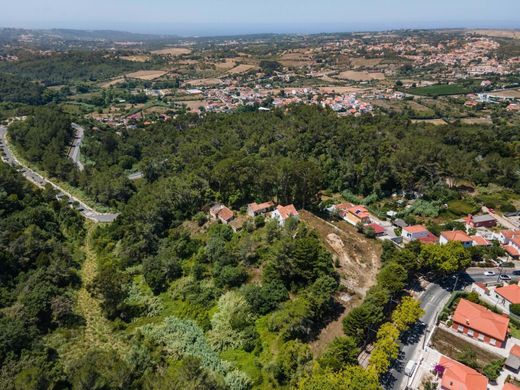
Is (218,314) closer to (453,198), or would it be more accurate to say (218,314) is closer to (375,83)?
(453,198)

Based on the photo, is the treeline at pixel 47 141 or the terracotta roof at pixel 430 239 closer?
the terracotta roof at pixel 430 239

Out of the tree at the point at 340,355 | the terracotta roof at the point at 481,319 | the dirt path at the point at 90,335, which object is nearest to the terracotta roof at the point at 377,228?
the terracotta roof at the point at 481,319

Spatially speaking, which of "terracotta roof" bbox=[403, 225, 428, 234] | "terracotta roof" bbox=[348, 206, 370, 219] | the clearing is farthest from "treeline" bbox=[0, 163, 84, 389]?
"terracotta roof" bbox=[403, 225, 428, 234]

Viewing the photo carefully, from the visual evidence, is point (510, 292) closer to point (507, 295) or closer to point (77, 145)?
point (507, 295)

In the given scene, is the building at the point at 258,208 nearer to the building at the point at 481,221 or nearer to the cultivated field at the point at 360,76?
the building at the point at 481,221

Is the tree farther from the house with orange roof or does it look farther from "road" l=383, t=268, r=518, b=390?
the house with orange roof

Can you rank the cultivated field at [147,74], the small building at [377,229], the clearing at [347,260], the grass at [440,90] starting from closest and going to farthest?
the clearing at [347,260]
the small building at [377,229]
the grass at [440,90]
the cultivated field at [147,74]
